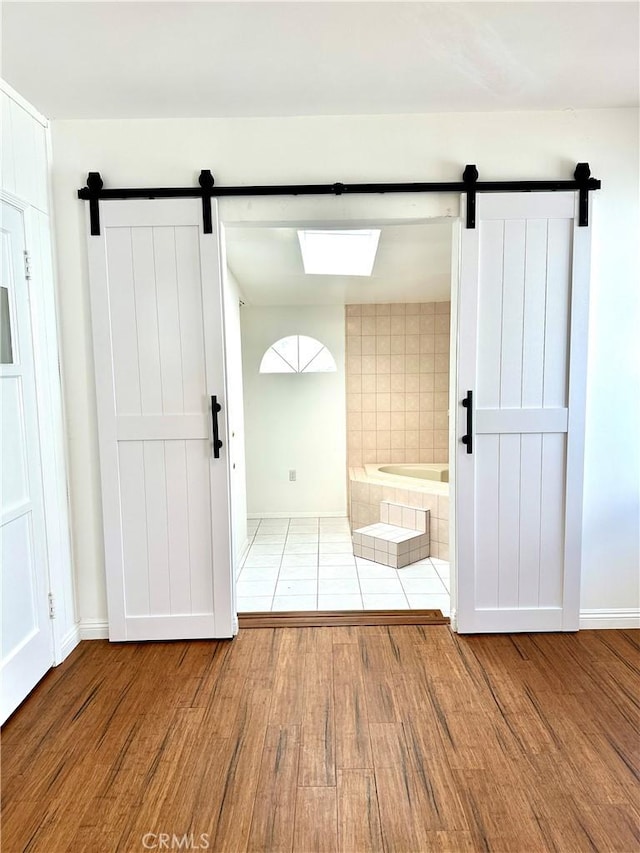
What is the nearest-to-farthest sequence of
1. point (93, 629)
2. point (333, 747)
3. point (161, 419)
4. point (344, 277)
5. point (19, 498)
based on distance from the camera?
point (333, 747), point (19, 498), point (161, 419), point (93, 629), point (344, 277)

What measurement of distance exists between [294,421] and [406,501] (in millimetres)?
1662

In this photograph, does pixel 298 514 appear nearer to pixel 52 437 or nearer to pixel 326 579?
pixel 326 579

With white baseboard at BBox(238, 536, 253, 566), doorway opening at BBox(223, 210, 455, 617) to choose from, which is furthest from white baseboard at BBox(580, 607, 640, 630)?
white baseboard at BBox(238, 536, 253, 566)

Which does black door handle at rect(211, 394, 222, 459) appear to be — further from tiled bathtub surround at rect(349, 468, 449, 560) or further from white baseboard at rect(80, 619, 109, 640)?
tiled bathtub surround at rect(349, 468, 449, 560)

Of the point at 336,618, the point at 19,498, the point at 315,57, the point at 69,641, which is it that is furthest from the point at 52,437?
the point at 315,57

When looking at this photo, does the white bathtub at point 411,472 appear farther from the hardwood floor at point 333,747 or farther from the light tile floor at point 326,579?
the hardwood floor at point 333,747

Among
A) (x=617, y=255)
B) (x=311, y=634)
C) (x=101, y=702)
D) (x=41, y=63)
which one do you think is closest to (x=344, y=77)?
(x=41, y=63)

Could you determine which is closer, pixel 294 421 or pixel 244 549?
pixel 244 549

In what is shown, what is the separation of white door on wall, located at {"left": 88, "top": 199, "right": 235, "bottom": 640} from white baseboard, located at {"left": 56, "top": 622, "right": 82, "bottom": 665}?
0.58ft

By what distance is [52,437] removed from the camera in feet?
7.43

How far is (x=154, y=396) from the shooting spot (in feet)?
7.72

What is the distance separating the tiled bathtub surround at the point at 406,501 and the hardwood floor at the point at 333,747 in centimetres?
147

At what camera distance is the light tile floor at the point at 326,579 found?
303 cm

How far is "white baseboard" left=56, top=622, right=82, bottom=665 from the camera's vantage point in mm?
2297
